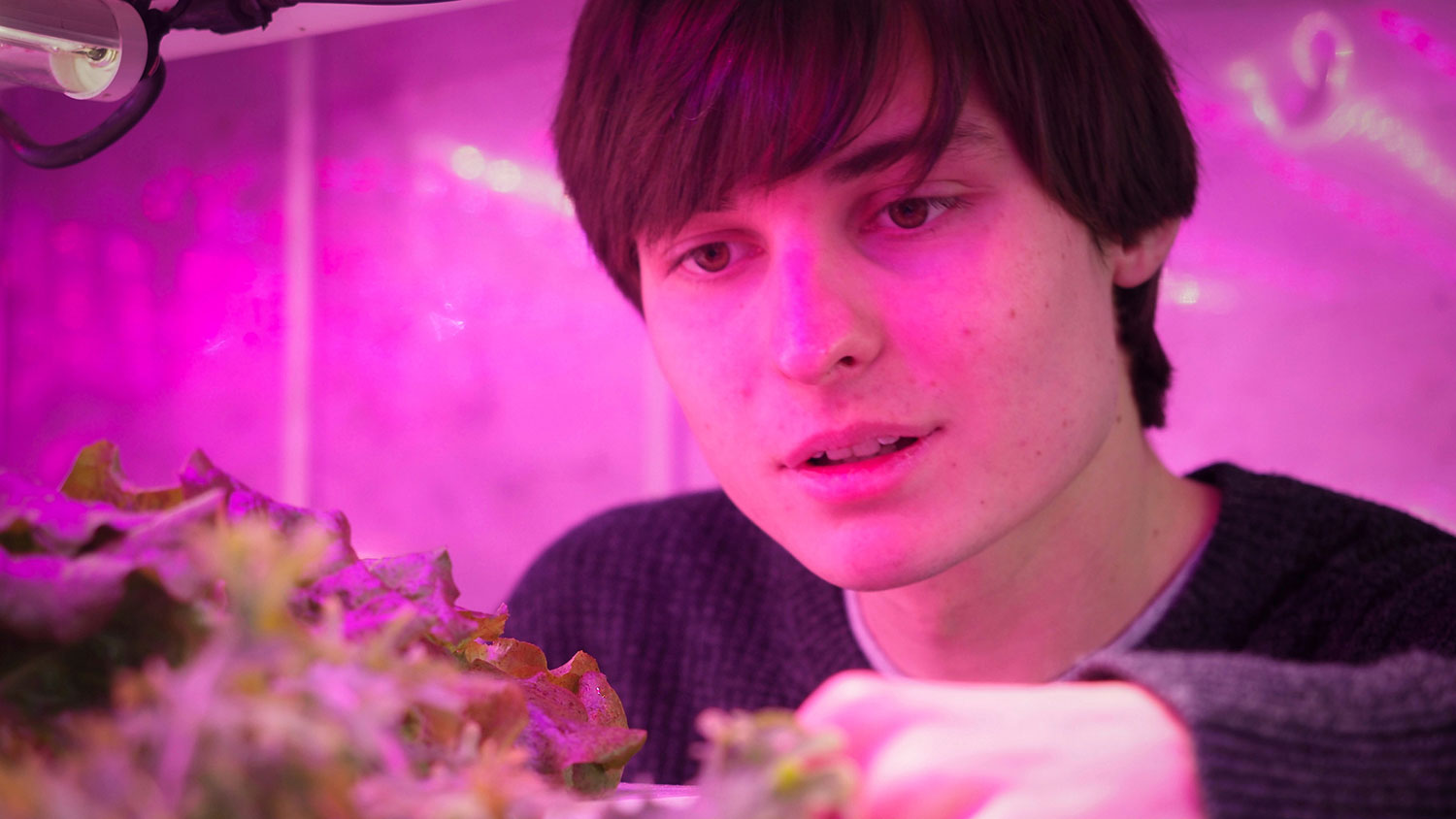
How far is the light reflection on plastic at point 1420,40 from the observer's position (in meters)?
1.71

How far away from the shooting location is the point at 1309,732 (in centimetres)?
42

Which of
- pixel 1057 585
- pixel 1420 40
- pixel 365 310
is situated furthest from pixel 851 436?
pixel 365 310

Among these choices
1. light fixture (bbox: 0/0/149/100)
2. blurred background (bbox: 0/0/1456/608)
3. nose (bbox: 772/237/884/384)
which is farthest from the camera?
blurred background (bbox: 0/0/1456/608)

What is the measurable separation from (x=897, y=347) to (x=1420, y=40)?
149 cm

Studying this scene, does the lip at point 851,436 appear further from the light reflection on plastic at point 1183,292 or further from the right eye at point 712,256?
the light reflection on plastic at point 1183,292

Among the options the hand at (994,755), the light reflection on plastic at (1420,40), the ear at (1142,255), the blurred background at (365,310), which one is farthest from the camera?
the blurred background at (365,310)

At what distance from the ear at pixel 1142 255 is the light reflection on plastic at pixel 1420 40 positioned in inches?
41.2

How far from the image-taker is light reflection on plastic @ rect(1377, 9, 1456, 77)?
1.71 meters

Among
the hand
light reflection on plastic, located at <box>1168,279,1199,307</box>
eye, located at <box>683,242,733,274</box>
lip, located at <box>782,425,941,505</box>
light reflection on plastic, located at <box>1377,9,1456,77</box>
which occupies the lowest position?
light reflection on plastic, located at <box>1168,279,1199,307</box>

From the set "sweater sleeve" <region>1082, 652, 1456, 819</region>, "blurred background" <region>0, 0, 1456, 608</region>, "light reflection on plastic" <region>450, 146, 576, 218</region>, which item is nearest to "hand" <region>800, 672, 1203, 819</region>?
"sweater sleeve" <region>1082, 652, 1456, 819</region>

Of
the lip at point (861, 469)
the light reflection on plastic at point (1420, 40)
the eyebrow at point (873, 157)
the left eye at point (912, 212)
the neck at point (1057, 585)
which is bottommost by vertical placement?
the neck at point (1057, 585)

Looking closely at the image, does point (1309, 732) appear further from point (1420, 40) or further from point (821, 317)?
point (1420, 40)

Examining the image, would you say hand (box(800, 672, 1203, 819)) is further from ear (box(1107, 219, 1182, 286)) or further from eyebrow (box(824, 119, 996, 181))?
ear (box(1107, 219, 1182, 286))

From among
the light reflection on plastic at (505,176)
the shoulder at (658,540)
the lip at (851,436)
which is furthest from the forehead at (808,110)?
the light reflection on plastic at (505,176)
